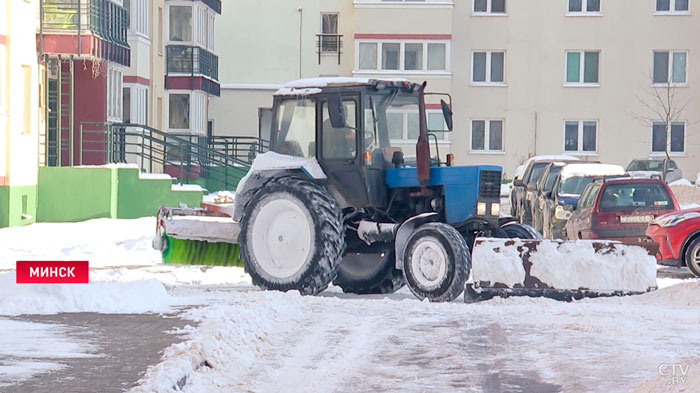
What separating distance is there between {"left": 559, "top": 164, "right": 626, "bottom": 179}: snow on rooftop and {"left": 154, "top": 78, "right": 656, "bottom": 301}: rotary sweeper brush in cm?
1104

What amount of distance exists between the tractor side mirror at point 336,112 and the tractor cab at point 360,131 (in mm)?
323

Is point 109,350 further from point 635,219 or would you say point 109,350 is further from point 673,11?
point 673,11

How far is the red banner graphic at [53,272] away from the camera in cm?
1393

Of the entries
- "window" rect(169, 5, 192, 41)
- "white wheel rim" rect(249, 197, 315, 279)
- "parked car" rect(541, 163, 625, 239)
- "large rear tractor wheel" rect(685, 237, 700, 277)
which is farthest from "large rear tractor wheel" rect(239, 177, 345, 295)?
"window" rect(169, 5, 192, 41)

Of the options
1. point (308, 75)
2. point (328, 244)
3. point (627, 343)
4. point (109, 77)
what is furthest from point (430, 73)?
point (627, 343)

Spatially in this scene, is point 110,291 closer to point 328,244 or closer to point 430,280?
point 328,244

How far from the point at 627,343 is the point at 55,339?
4.72m

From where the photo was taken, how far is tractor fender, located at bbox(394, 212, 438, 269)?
1446 cm

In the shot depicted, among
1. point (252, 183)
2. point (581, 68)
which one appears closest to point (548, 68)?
point (581, 68)

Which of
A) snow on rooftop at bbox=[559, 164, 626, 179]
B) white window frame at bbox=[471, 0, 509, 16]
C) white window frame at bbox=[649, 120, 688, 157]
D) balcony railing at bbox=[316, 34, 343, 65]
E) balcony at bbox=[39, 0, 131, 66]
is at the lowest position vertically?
snow on rooftop at bbox=[559, 164, 626, 179]

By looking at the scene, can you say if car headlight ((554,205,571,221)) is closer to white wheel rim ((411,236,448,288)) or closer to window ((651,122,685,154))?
white wheel rim ((411,236,448,288))

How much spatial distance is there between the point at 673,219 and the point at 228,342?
1097 cm

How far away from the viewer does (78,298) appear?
42.2ft

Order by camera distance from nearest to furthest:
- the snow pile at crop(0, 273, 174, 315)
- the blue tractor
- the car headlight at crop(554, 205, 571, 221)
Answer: the snow pile at crop(0, 273, 174, 315)
the blue tractor
the car headlight at crop(554, 205, 571, 221)
